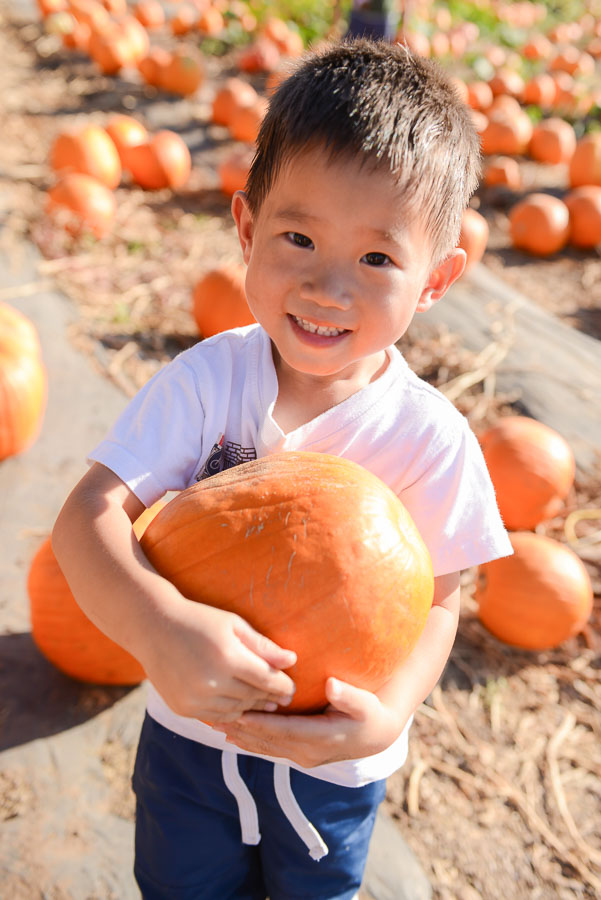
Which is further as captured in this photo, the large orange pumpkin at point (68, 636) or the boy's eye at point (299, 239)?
the large orange pumpkin at point (68, 636)

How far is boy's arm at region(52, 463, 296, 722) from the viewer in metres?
1.24

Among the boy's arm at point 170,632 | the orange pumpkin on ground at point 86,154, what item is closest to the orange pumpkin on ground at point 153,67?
the orange pumpkin on ground at point 86,154

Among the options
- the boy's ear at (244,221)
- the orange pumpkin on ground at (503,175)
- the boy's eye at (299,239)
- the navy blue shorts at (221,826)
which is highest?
the boy's eye at (299,239)

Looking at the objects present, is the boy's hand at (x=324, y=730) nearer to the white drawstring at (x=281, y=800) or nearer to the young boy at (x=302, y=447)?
the young boy at (x=302, y=447)

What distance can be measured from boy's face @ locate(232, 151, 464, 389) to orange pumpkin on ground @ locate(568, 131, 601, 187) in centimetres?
762

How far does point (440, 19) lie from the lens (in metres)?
14.2

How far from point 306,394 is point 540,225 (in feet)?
20.1

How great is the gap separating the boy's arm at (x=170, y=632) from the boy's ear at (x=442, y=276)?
2.56 feet

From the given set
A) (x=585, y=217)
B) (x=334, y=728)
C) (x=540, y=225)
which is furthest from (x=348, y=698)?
(x=585, y=217)

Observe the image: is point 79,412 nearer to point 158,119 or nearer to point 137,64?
point 158,119

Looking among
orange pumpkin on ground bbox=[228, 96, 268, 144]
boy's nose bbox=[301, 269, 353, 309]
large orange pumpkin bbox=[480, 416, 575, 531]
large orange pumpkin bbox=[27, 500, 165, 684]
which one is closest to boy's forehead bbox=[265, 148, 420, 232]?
boy's nose bbox=[301, 269, 353, 309]

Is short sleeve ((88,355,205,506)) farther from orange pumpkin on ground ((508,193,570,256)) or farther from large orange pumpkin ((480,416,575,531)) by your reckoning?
orange pumpkin on ground ((508,193,570,256))

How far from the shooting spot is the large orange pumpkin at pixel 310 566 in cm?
135

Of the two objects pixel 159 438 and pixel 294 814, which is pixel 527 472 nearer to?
pixel 294 814
